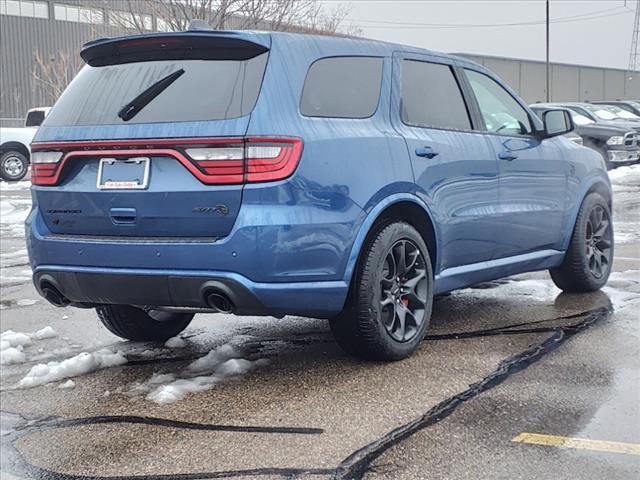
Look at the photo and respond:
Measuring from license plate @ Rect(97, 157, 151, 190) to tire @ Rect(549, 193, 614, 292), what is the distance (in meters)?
3.56

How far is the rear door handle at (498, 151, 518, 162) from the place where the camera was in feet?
18.4

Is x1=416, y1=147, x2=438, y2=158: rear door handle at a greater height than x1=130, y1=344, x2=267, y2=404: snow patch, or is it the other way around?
x1=416, y1=147, x2=438, y2=158: rear door handle

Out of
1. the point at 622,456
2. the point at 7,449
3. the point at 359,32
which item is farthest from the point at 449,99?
the point at 359,32

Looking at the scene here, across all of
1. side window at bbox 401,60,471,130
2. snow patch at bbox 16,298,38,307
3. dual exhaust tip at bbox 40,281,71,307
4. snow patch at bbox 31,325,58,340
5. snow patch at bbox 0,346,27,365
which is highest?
side window at bbox 401,60,471,130

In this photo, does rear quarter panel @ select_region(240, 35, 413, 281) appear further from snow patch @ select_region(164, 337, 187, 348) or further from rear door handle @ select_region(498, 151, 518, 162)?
snow patch @ select_region(164, 337, 187, 348)

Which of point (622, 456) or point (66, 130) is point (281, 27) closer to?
point (66, 130)

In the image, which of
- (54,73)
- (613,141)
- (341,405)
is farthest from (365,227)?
(54,73)

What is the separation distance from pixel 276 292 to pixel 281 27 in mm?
18331

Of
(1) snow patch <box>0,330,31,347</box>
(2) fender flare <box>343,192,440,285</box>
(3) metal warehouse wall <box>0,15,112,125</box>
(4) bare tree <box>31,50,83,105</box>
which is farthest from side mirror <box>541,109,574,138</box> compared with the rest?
(3) metal warehouse wall <box>0,15,112,125</box>

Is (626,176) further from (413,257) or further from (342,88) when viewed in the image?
(342,88)

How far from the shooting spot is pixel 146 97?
4.37 m

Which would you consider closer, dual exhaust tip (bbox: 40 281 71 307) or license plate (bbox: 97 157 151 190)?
license plate (bbox: 97 157 151 190)

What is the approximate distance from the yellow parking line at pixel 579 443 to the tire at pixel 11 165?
61.3 feet

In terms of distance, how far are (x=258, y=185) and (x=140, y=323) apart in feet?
5.75
